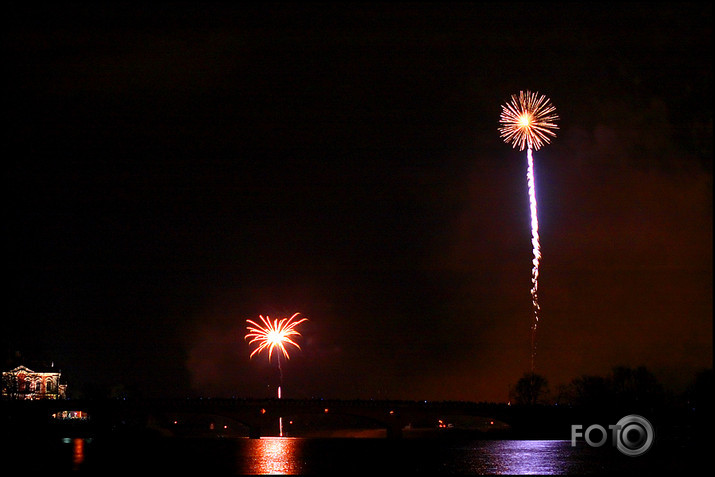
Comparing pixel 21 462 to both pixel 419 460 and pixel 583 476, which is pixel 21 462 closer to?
pixel 419 460

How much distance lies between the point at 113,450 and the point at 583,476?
62.7 m

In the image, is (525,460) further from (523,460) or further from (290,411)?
→ (290,411)

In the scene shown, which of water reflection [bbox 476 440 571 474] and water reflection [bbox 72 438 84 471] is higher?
water reflection [bbox 72 438 84 471]

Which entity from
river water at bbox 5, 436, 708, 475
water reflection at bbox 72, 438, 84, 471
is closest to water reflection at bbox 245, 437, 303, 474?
river water at bbox 5, 436, 708, 475

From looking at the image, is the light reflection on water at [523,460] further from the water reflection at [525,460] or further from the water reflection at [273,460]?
the water reflection at [273,460]

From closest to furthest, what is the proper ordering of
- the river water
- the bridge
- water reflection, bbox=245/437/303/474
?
the river water
water reflection, bbox=245/437/303/474
the bridge

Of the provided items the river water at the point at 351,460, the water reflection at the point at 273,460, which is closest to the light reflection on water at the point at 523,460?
the river water at the point at 351,460

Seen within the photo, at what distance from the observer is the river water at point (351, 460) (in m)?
94.8

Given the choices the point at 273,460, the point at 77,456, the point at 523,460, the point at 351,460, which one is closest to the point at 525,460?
the point at 523,460

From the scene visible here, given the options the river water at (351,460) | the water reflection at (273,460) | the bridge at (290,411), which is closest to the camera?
the river water at (351,460)

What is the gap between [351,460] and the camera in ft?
374

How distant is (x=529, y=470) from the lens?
94.4 meters

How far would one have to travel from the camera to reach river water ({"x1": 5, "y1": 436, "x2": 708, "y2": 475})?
9475 centimetres

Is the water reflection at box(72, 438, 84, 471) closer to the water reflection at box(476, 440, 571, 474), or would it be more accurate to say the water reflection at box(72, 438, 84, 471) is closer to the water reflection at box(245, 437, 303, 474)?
the water reflection at box(245, 437, 303, 474)
